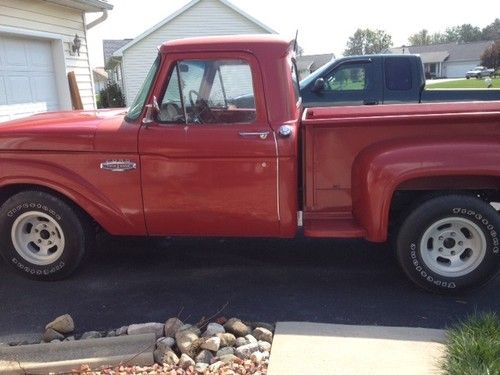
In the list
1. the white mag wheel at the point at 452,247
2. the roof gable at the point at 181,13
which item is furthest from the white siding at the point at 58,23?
the roof gable at the point at 181,13

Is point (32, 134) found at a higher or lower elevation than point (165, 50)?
lower

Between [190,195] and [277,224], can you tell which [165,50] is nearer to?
[190,195]

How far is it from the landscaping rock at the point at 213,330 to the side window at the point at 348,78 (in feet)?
20.1

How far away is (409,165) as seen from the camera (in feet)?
11.9

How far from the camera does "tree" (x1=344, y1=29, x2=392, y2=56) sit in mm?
112375

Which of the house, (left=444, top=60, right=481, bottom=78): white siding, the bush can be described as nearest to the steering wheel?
the bush

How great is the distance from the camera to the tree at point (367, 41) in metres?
112

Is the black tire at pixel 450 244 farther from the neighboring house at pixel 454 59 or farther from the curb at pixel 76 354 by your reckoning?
the neighboring house at pixel 454 59

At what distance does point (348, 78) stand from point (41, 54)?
588 centimetres

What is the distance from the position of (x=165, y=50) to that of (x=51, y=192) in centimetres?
153

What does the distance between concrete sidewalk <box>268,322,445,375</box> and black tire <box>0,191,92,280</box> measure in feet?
6.32

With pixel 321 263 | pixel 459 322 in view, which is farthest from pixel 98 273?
pixel 459 322

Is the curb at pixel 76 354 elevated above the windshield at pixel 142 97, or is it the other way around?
the windshield at pixel 142 97

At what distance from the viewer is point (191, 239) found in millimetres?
5480
